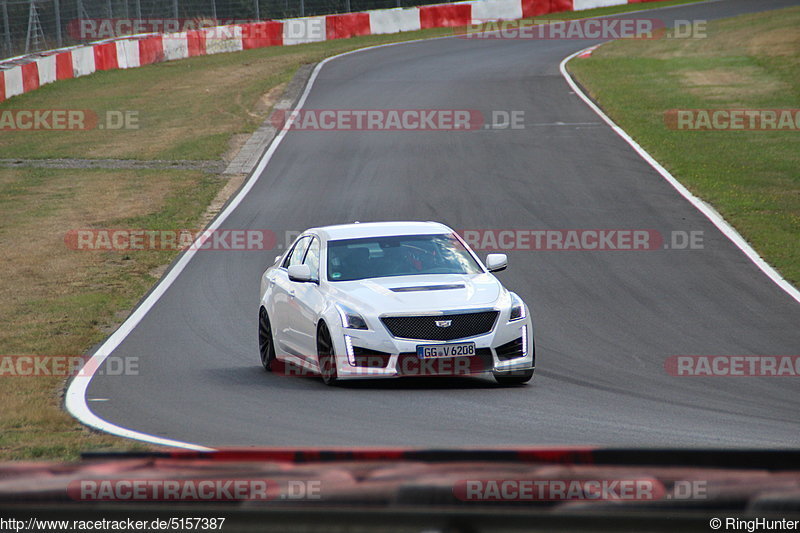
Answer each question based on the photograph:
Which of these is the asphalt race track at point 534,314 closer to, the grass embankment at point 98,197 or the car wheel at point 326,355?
the car wheel at point 326,355

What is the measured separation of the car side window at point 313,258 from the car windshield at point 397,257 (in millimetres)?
175

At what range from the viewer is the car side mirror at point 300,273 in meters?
11.9

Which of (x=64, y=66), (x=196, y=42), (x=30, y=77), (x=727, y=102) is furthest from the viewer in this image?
(x=196, y=42)

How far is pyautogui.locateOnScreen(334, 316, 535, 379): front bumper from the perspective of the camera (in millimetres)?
10992

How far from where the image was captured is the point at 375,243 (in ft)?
40.8

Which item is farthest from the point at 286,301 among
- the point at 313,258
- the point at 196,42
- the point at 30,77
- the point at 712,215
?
the point at 196,42

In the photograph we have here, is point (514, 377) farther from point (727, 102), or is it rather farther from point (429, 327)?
point (727, 102)

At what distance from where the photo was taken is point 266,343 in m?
12.9

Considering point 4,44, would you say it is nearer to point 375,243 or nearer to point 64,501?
point 375,243

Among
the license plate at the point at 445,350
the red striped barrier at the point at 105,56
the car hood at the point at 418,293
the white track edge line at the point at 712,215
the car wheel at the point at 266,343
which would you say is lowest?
the white track edge line at the point at 712,215

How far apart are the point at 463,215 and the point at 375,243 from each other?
9083 millimetres

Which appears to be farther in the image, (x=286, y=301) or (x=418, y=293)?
(x=286, y=301)

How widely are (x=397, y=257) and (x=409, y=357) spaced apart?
5.05ft

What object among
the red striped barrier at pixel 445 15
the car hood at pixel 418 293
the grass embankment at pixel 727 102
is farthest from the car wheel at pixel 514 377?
the red striped barrier at pixel 445 15
